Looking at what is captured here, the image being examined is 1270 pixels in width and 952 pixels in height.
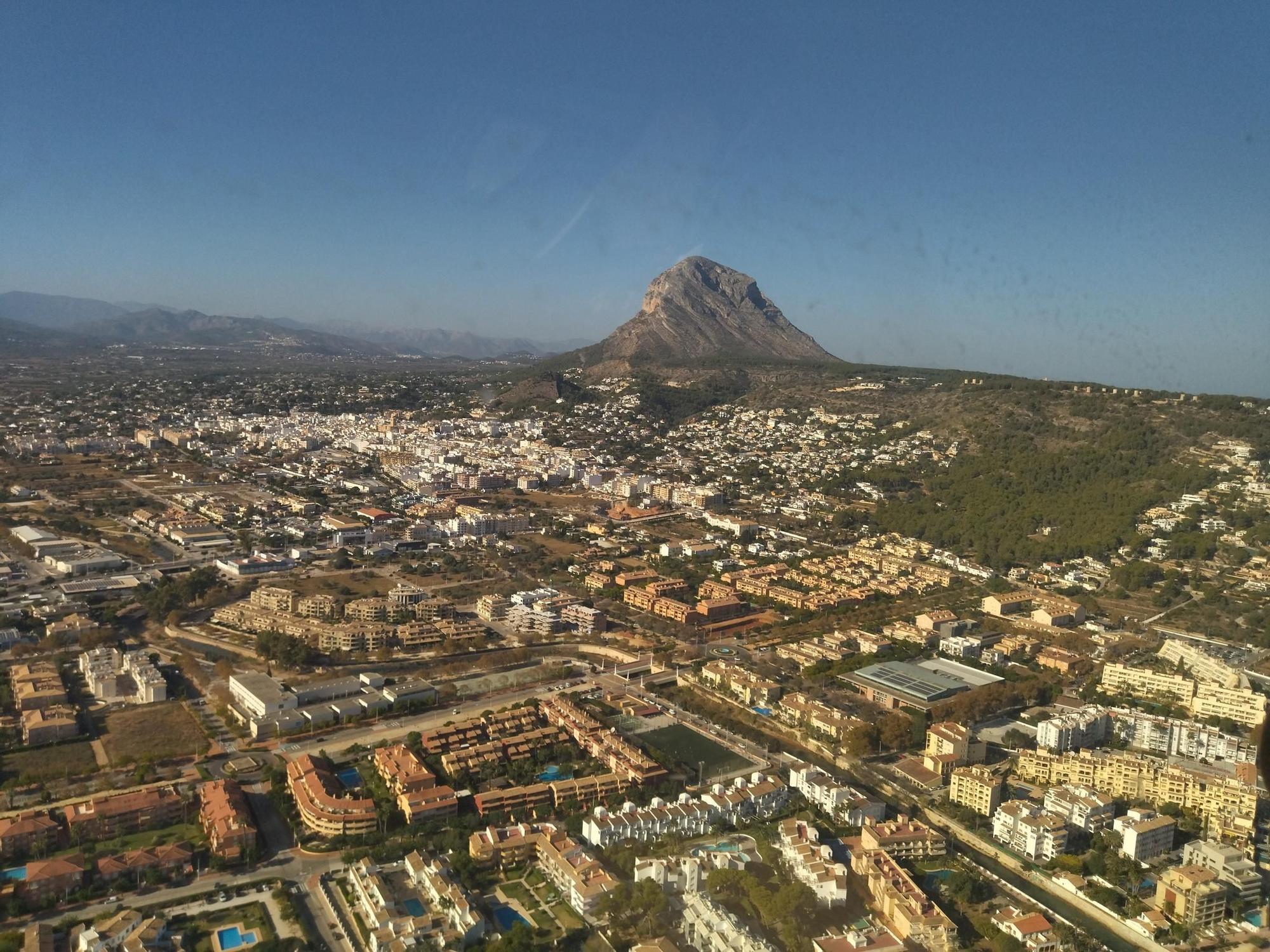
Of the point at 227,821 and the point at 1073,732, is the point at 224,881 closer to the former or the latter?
the point at 227,821

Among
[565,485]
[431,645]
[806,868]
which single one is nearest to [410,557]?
[431,645]

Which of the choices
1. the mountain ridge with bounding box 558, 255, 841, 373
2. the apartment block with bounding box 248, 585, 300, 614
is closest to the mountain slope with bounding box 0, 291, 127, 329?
the mountain ridge with bounding box 558, 255, 841, 373

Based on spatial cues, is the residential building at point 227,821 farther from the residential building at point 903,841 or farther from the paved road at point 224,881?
the residential building at point 903,841

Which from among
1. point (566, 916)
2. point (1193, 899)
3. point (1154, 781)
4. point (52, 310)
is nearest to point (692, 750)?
point (566, 916)

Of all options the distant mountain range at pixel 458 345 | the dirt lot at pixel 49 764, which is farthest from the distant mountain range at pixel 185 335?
the dirt lot at pixel 49 764

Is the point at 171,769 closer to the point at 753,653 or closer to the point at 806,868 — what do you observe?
the point at 806,868

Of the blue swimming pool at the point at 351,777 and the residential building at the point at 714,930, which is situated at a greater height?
the residential building at the point at 714,930
